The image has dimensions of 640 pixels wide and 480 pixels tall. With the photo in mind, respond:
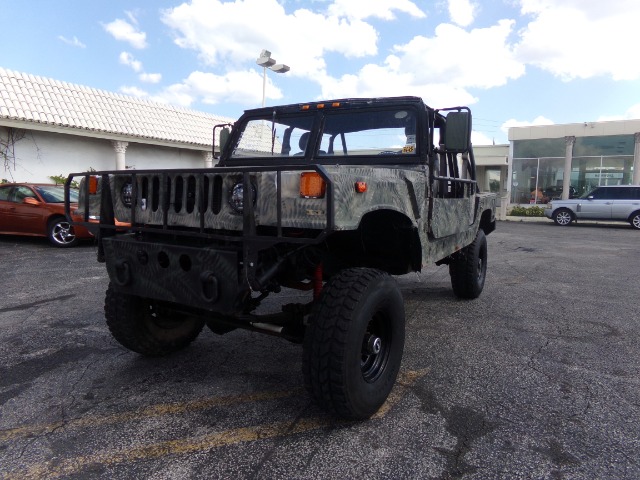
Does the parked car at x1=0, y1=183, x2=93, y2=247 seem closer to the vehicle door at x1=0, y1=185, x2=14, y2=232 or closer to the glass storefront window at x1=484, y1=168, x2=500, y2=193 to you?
the vehicle door at x1=0, y1=185, x2=14, y2=232

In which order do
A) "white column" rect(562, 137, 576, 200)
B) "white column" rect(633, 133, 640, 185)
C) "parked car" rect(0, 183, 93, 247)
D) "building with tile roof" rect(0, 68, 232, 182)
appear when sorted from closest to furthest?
1. "parked car" rect(0, 183, 93, 247)
2. "building with tile roof" rect(0, 68, 232, 182)
3. "white column" rect(633, 133, 640, 185)
4. "white column" rect(562, 137, 576, 200)

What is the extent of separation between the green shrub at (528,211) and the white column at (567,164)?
1.54 metres

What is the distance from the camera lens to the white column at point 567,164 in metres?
21.3

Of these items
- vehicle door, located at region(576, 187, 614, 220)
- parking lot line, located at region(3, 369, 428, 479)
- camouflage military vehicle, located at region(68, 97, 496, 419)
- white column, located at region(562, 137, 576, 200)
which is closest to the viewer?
parking lot line, located at region(3, 369, 428, 479)

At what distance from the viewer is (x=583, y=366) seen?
3541mm

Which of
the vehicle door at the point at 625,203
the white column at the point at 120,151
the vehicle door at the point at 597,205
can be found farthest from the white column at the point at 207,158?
the vehicle door at the point at 625,203

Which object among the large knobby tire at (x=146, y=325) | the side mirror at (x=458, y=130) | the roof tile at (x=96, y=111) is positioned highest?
the roof tile at (x=96, y=111)

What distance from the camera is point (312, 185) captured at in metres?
2.32

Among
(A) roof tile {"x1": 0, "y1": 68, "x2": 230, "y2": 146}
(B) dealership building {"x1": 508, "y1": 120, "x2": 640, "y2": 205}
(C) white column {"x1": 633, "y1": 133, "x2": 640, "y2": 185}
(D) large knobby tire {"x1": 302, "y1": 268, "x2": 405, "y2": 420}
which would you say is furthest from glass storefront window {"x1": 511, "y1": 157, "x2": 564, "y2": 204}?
(D) large knobby tire {"x1": 302, "y1": 268, "x2": 405, "y2": 420}

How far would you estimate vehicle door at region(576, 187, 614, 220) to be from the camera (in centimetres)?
1705

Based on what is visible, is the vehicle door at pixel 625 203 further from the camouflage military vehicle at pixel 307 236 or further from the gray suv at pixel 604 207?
the camouflage military vehicle at pixel 307 236

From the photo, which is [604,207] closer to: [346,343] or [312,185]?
[346,343]

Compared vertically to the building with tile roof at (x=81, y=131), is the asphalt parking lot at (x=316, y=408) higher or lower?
lower

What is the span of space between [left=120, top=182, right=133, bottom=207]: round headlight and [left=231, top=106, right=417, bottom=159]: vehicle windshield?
1.43 m
